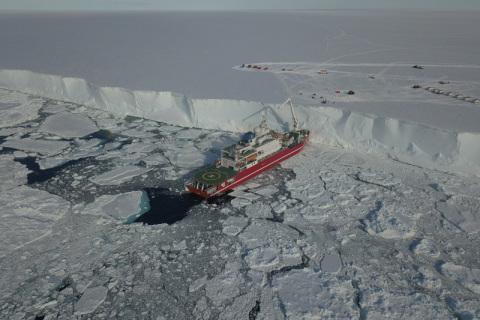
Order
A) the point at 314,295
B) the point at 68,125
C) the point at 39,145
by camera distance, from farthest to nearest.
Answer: the point at 68,125 → the point at 39,145 → the point at 314,295

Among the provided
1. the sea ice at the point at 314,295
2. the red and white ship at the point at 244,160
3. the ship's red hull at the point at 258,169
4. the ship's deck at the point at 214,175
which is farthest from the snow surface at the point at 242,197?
the ship's deck at the point at 214,175

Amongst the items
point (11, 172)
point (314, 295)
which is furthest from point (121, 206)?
point (314, 295)

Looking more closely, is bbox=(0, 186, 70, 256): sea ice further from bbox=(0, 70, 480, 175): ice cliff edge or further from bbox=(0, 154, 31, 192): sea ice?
bbox=(0, 70, 480, 175): ice cliff edge

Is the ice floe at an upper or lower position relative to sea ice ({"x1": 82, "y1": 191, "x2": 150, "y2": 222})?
upper

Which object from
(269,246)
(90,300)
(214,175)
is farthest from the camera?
(214,175)

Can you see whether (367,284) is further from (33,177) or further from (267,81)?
(267,81)

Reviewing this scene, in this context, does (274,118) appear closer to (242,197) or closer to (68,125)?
(242,197)

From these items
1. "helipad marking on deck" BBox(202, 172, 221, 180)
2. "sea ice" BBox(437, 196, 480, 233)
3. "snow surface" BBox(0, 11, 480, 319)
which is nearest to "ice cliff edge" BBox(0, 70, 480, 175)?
"snow surface" BBox(0, 11, 480, 319)
